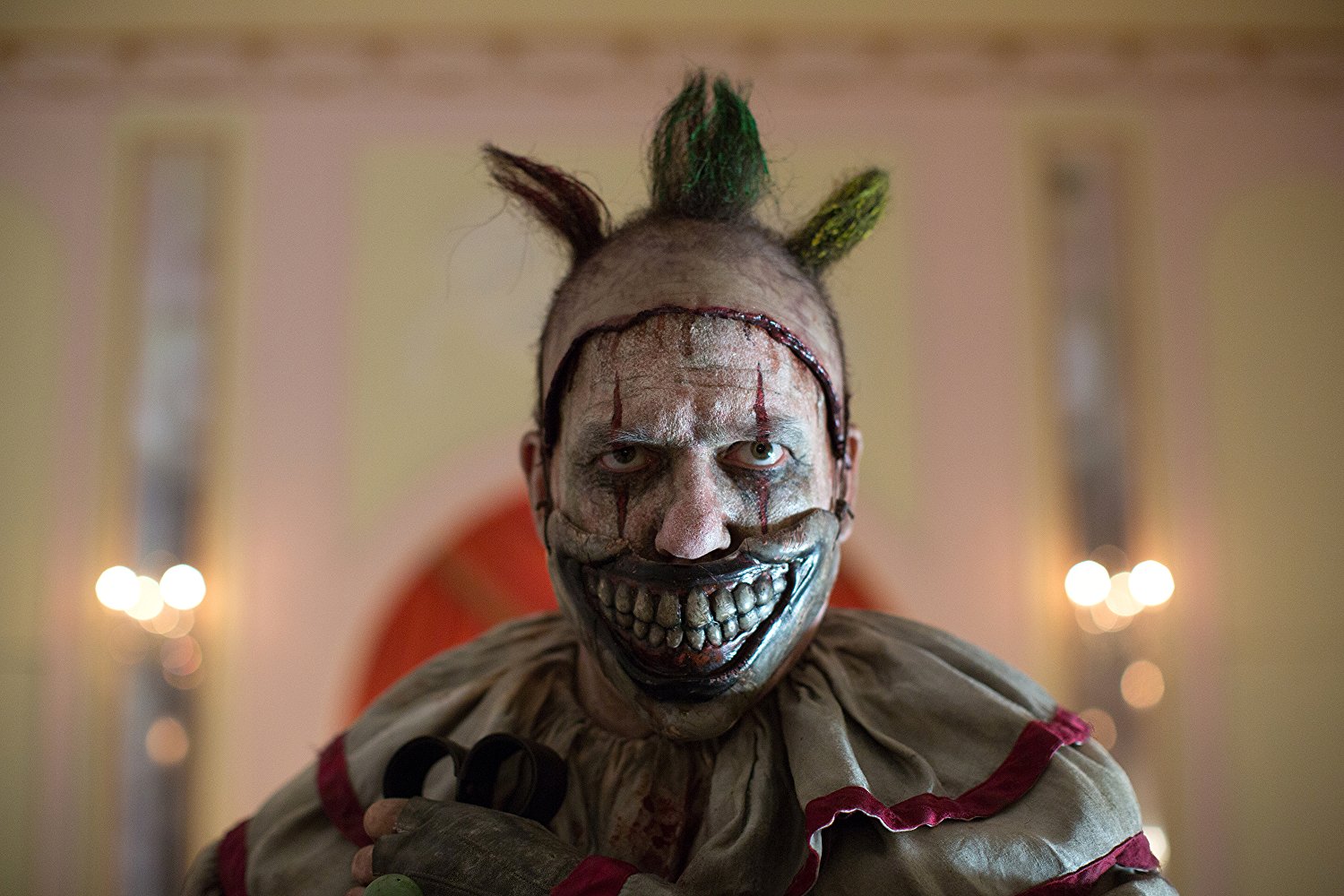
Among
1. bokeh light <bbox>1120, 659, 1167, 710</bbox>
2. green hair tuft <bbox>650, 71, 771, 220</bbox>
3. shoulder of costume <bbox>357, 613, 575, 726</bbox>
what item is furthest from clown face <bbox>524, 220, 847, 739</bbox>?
bokeh light <bbox>1120, 659, 1167, 710</bbox>

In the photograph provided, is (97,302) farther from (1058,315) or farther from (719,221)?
(719,221)

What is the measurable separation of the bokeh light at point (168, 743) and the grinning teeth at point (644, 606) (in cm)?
458

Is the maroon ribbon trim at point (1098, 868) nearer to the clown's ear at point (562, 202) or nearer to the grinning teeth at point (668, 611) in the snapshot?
the grinning teeth at point (668, 611)

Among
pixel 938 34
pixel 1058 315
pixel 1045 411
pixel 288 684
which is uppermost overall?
pixel 938 34

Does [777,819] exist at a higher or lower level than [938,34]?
lower

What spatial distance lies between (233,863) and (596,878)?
0.59m

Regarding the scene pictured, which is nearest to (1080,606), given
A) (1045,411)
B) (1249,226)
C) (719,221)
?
(1045,411)

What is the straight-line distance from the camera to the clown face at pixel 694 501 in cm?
147

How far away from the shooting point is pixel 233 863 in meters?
1.67

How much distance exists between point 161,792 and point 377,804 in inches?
176

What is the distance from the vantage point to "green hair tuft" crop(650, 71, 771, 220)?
5.45 ft

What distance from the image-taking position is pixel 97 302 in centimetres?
575

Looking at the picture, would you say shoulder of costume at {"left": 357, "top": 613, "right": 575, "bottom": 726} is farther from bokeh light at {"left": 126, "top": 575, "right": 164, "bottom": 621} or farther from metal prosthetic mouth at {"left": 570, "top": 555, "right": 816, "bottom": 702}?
bokeh light at {"left": 126, "top": 575, "right": 164, "bottom": 621}

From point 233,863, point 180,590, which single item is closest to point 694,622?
point 233,863
